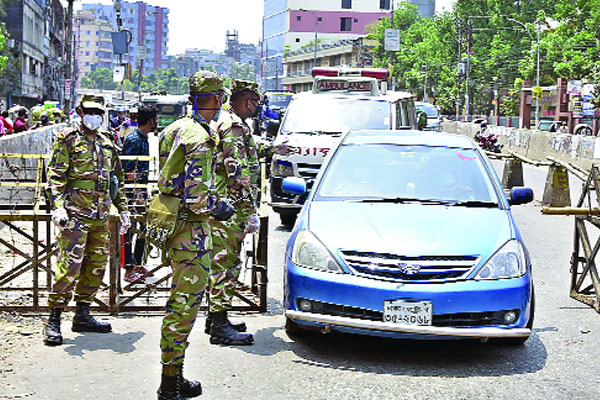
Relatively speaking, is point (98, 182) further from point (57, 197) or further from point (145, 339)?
point (145, 339)

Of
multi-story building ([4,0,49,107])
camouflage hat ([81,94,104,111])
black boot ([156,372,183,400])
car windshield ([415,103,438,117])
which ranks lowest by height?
black boot ([156,372,183,400])

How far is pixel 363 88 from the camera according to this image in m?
18.5

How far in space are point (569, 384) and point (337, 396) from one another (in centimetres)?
158

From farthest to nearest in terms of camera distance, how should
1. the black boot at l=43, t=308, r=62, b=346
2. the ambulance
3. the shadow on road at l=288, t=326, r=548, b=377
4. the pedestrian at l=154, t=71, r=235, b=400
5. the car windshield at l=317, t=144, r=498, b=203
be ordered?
1. the ambulance
2. the car windshield at l=317, t=144, r=498, b=203
3. the black boot at l=43, t=308, r=62, b=346
4. the shadow on road at l=288, t=326, r=548, b=377
5. the pedestrian at l=154, t=71, r=235, b=400

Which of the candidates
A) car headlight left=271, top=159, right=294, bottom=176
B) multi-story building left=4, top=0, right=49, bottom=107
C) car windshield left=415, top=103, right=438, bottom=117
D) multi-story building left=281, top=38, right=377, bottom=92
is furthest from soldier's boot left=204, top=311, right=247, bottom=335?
multi-story building left=281, top=38, right=377, bottom=92

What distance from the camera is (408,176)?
7676mm

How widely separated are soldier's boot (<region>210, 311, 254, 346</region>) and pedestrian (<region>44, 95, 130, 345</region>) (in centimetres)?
87

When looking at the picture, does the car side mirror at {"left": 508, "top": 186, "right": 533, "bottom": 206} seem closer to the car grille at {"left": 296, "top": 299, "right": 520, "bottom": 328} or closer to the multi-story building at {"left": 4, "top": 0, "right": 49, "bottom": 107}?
the car grille at {"left": 296, "top": 299, "right": 520, "bottom": 328}

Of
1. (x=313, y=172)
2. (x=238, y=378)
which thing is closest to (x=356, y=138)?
(x=238, y=378)

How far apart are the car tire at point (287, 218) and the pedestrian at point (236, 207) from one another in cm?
Result: 695

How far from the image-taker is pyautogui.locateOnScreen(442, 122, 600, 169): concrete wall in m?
30.9

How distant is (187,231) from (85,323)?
7.23 ft

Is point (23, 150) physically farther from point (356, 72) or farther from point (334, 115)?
point (356, 72)

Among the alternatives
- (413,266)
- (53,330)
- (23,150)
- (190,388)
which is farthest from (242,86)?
(23,150)
